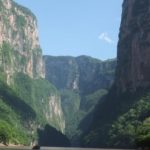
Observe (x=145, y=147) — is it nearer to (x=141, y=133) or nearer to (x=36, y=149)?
→ (x=141, y=133)

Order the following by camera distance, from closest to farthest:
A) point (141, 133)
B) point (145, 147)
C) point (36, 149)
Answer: point (145, 147) < point (141, 133) < point (36, 149)

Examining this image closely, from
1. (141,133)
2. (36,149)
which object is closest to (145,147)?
(141,133)

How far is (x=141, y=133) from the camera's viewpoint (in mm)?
137000

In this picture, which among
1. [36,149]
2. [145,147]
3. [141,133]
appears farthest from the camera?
[36,149]

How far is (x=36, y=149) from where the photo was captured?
623 ft

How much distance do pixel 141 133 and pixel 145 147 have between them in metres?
10.3

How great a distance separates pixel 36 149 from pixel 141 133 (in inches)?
2428

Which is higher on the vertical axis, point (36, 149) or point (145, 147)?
point (145, 147)

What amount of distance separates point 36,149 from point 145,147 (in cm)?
7009

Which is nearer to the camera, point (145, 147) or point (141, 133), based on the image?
point (145, 147)

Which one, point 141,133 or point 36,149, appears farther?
point 36,149

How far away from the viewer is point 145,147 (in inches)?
4998
